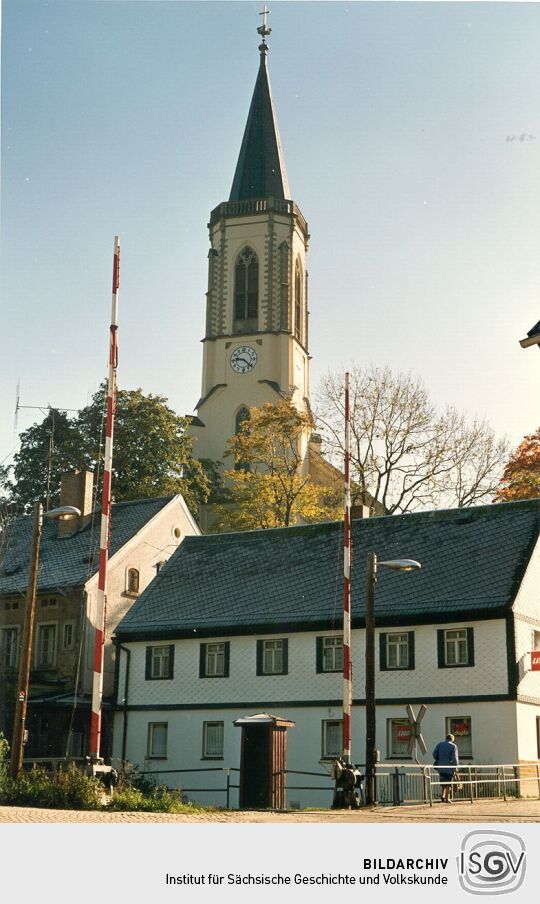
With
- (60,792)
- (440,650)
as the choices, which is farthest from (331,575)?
(60,792)

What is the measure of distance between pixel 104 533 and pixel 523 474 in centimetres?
3097

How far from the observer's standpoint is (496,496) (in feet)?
168

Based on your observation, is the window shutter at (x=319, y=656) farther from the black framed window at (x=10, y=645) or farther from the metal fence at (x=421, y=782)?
the black framed window at (x=10, y=645)

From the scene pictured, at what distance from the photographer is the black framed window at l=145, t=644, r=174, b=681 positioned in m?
39.4

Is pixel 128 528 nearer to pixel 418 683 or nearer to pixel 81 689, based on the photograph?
pixel 81 689

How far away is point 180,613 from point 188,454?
21.8 meters

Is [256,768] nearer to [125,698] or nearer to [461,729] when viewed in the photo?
[461,729]

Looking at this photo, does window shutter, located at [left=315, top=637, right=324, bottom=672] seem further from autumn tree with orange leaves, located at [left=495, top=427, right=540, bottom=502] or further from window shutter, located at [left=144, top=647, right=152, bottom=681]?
autumn tree with orange leaves, located at [left=495, top=427, right=540, bottom=502]

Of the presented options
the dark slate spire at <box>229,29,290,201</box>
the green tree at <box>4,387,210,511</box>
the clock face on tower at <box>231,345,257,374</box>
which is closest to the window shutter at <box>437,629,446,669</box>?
the green tree at <box>4,387,210,511</box>

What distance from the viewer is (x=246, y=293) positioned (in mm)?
76312

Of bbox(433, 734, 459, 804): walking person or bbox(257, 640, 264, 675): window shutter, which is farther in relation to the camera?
bbox(257, 640, 264, 675): window shutter

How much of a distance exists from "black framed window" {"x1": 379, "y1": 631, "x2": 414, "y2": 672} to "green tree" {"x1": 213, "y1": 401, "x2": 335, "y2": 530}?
17.3 meters

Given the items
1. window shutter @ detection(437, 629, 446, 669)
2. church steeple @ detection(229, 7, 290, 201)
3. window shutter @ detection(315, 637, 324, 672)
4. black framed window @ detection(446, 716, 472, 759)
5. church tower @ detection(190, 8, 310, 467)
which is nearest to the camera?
black framed window @ detection(446, 716, 472, 759)
